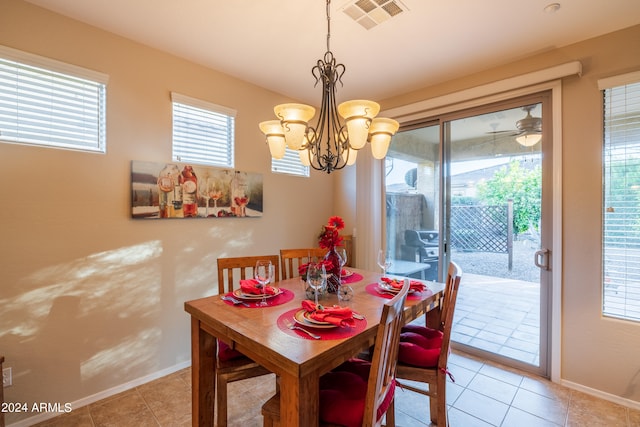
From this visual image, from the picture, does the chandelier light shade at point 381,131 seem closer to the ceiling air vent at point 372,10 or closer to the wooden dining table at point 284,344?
the ceiling air vent at point 372,10

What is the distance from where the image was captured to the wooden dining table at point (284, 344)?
102 cm

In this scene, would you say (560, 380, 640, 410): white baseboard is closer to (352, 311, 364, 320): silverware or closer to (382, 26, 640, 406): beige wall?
(382, 26, 640, 406): beige wall

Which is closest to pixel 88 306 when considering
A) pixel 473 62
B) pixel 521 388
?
pixel 521 388

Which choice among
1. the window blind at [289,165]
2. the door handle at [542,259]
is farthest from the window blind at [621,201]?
the window blind at [289,165]

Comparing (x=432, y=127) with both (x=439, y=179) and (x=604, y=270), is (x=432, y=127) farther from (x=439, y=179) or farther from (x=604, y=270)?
(x=604, y=270)

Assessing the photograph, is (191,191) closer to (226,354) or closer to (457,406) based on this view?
(226,354)

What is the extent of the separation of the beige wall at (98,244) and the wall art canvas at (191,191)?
0.07m

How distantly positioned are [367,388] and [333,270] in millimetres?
754

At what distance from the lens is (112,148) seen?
2.14 m

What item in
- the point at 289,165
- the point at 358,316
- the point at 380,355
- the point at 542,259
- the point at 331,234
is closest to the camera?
the point at 380,355

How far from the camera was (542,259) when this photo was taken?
239 centimetres

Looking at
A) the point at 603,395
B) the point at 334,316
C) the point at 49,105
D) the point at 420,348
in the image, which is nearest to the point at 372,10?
the point at 334,316

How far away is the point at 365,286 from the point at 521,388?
1519 millimetres

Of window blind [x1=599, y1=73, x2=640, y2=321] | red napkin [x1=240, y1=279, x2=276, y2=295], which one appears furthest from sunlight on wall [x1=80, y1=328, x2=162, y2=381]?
window blind [x1=599, y1=73, x2=640, y2=321]
